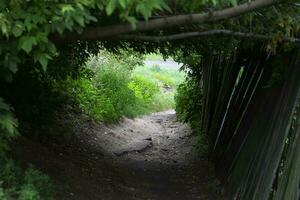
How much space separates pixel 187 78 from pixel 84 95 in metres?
3.39

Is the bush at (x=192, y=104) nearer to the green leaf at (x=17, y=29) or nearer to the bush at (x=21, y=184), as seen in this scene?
the bush at (x=21, y=184)

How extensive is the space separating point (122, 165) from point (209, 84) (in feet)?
9.14

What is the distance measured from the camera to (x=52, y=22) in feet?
11.9

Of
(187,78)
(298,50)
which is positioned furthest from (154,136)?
(298,50)

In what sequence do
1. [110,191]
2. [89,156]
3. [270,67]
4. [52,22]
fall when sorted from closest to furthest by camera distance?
[52,22]
[270,67]
[110,191]
[89,156]

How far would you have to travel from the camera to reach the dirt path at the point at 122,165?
23.4 feet

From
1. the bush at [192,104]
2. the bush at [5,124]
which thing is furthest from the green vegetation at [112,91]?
the bush at [5,124]

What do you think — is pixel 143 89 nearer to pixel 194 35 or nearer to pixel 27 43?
pixel 194 35

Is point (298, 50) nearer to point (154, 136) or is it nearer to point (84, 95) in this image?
point (84, 95)

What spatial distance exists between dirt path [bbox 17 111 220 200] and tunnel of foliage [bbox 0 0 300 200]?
421 millimetres

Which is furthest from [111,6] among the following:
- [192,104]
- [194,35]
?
[192,104]

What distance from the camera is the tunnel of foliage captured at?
12.1 ft

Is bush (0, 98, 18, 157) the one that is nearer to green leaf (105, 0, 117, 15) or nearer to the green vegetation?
green leaf (105, 0, 117, 15)

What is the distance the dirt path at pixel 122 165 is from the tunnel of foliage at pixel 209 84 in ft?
1.38
